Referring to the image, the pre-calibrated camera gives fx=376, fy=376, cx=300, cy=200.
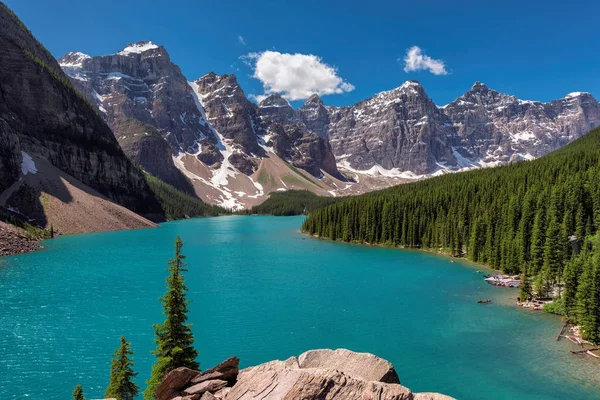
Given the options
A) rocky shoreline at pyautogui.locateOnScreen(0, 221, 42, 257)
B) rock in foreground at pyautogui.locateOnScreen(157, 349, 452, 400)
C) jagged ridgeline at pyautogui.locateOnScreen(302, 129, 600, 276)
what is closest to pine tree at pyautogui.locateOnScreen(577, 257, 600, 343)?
jagged ridgeline at pyautogui.locateOnScreen(302, 129, 600, 276)

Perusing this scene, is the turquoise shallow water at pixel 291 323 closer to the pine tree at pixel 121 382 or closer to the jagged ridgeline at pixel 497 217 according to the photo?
the pine tree at pixel 121 382

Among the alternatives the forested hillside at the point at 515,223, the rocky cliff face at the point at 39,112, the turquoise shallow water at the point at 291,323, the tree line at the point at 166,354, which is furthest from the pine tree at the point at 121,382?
the rocky cliff face at the point at 39,112

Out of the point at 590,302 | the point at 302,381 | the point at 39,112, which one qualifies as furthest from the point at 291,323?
the point at 39,112

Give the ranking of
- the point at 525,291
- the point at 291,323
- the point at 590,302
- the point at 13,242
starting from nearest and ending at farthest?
the point at 590,302 < the point at 291,323 < the point at 525,291 < the point at 13,242

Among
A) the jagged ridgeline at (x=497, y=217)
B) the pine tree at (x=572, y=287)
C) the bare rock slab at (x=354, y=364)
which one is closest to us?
the bare rock slab at (x=354, y=364)

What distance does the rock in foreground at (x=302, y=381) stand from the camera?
11.4 m

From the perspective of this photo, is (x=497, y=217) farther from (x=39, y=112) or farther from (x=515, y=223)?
(x=39, y=112)

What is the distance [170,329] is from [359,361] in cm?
1200

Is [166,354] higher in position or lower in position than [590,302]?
lower

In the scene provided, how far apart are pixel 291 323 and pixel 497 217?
6822 cm

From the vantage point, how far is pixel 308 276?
2751 inches

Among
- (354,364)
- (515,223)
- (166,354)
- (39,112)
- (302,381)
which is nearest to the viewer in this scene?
(302,381)

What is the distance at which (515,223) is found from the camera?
8188cm

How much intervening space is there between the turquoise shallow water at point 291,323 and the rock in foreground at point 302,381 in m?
15.5
